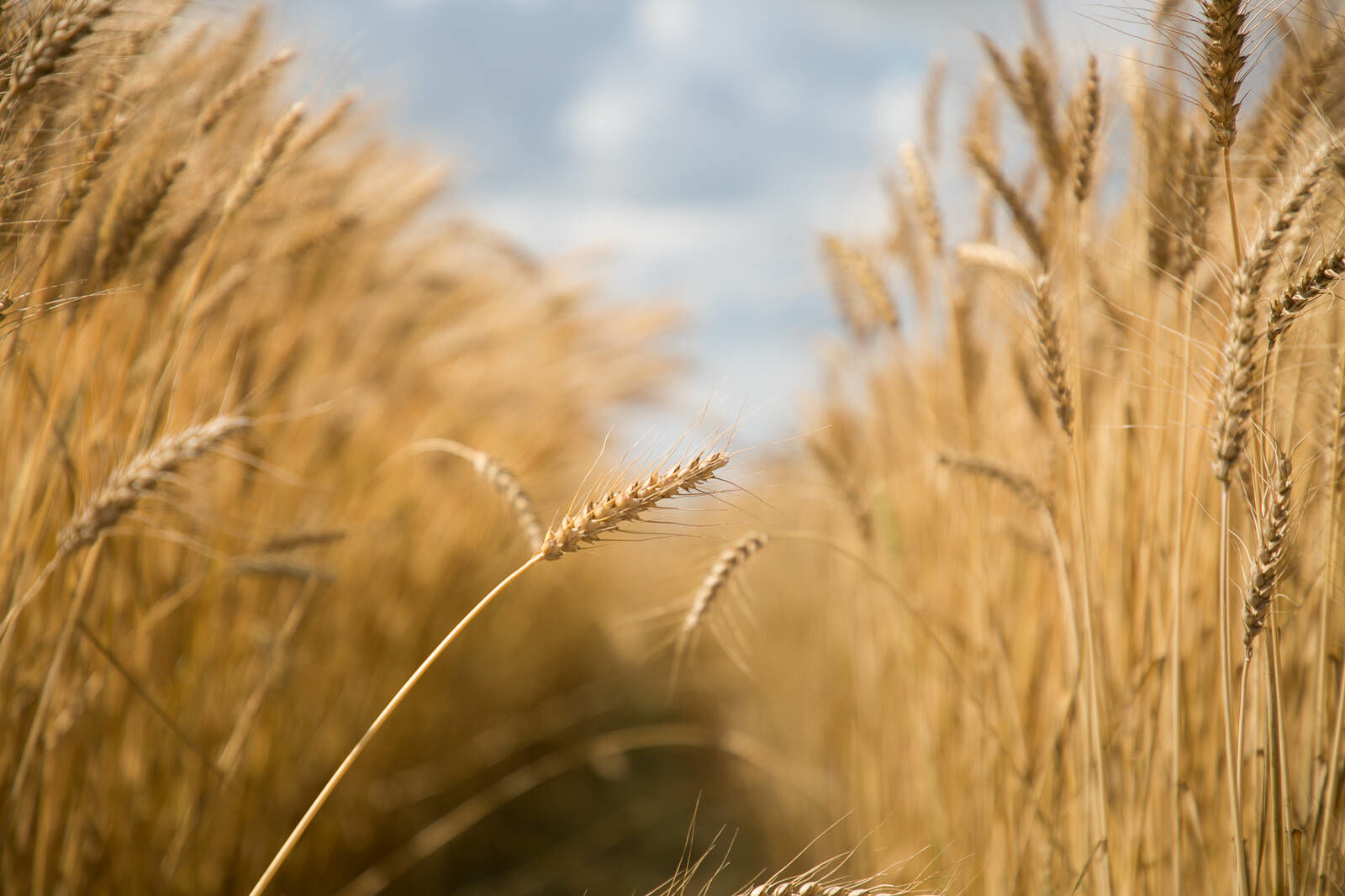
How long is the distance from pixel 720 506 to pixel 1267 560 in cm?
68

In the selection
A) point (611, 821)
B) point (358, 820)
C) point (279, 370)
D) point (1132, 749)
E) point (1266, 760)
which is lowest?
point (611, 821)

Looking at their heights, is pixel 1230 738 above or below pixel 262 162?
below

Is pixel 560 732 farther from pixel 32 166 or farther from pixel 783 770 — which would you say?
pixel 32 166

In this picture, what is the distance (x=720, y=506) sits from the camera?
47.7 inches

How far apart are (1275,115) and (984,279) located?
33.4 inches

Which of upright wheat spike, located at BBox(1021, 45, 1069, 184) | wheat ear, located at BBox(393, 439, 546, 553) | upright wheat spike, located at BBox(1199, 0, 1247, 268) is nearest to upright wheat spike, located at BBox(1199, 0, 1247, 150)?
upright wheat spike, located at BBox(1199, 0, 1247, 268)

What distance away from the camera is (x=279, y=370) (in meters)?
1.65

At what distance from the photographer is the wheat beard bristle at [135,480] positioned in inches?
36.5

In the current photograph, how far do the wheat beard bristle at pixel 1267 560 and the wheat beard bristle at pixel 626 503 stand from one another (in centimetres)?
52

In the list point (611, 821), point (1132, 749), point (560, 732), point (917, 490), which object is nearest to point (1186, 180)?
point (1132, 749)

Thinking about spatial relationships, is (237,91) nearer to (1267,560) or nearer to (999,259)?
(999,259)

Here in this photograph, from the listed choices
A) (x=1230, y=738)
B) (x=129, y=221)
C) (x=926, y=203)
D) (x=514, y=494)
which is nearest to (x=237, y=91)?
(x=129, y=221)

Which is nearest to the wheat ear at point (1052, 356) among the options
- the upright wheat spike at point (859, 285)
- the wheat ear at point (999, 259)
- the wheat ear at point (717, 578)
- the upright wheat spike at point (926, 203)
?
the wheat ear at point (999, 259)

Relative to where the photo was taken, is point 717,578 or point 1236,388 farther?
point 717,578
